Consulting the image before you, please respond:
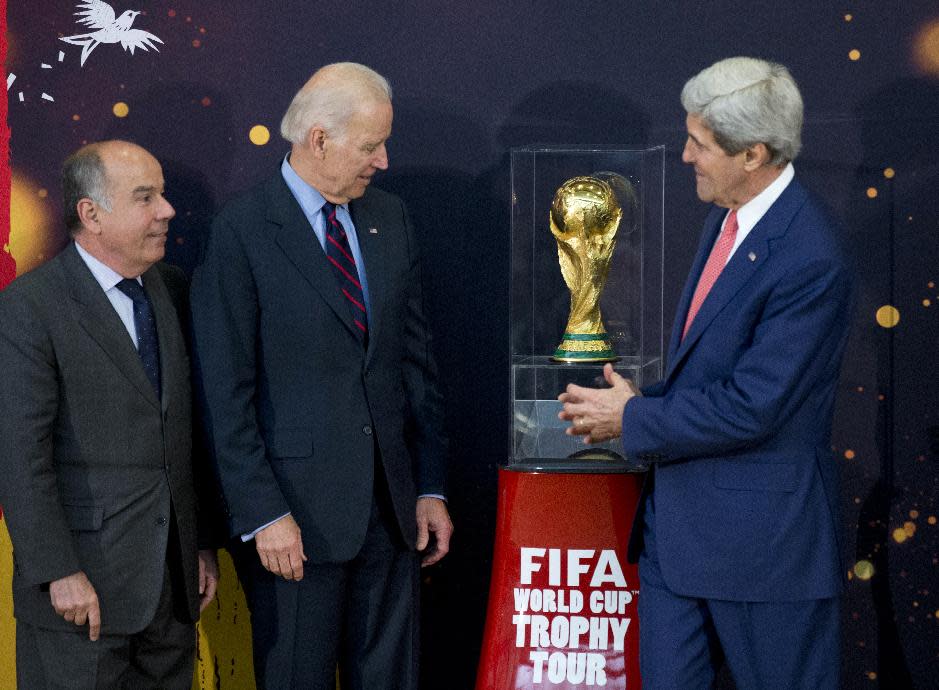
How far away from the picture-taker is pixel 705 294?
7.52 feet

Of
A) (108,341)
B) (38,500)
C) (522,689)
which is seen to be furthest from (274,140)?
(522,689)

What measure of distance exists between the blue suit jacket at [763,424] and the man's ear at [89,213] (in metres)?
1.23

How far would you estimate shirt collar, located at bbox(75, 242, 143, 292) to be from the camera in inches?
97.3

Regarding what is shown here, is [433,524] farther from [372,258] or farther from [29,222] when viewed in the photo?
[29,222]

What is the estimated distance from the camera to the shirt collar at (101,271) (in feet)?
8.11

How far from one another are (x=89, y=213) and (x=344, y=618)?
3.50ft

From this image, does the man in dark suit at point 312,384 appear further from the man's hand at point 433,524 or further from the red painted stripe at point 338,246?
the man's hand at point 433,524

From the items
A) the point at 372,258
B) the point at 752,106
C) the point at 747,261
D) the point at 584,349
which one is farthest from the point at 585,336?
the point at 752,106

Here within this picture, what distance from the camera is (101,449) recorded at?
7.77ft

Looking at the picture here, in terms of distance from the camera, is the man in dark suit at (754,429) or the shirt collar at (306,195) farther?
the shirt collar at (306,195)

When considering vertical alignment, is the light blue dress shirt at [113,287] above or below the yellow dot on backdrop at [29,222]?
below

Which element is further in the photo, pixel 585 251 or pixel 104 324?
pixel 585 251

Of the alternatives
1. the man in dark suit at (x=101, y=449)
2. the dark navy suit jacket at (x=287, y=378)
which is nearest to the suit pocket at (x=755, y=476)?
the dark navy suit jacket at (x=287, y=378)

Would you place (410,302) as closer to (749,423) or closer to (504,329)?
(504,329)
